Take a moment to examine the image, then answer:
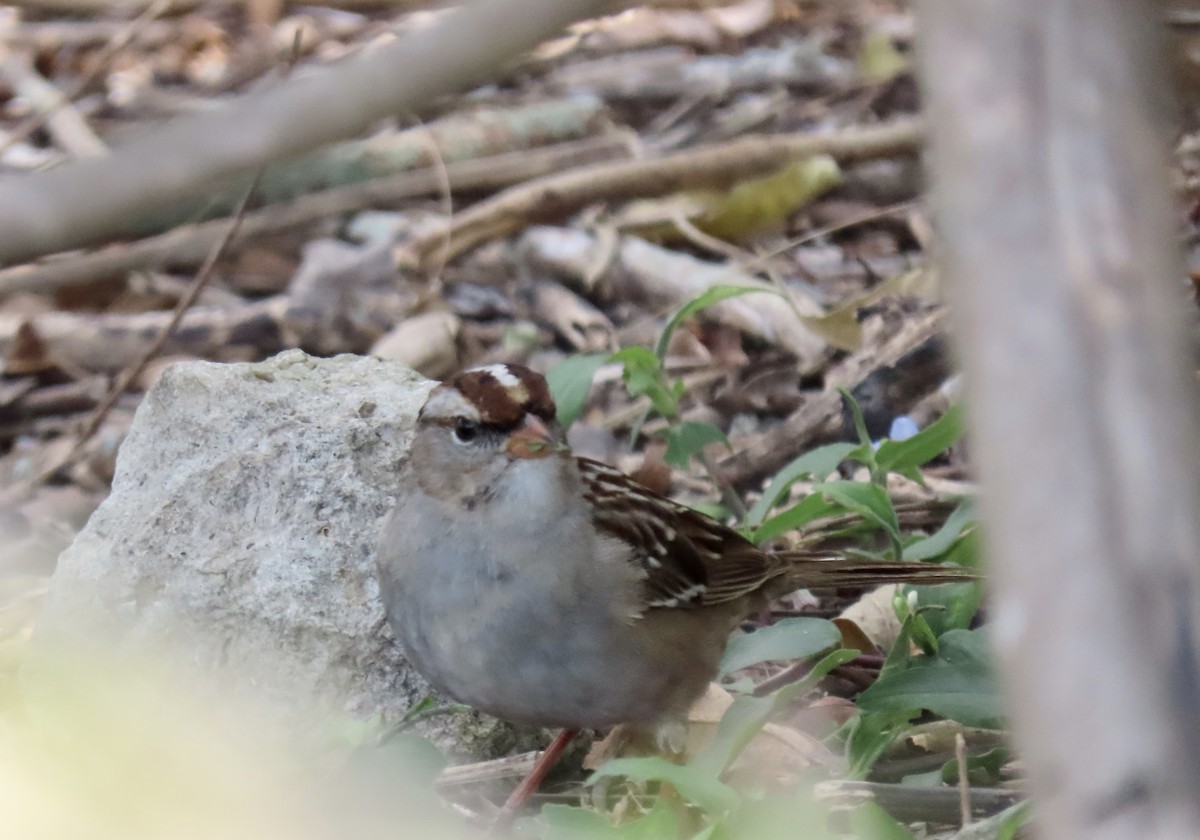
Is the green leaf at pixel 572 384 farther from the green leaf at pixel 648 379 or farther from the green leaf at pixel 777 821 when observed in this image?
the green leaf at pixel 777 821

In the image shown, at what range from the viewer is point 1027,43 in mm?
689

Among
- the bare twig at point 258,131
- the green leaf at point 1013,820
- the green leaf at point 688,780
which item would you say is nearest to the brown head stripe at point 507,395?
the green leaf at point 688,780

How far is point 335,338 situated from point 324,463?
7.74ft

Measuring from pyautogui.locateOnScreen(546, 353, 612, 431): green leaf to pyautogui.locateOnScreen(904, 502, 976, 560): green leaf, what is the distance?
86cm

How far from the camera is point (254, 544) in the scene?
11.0 ft

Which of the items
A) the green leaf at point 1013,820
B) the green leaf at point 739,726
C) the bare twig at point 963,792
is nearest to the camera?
the green leaf at point 1013,820

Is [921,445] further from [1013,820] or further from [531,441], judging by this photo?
[1013,820]

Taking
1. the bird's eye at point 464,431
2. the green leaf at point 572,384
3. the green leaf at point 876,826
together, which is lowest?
the green leaf at point 572,384

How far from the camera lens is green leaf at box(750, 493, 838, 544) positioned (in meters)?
3.68

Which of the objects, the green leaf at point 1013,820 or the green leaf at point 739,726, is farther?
the green leaf at point 739,726

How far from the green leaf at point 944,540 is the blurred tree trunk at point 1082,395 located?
299cm

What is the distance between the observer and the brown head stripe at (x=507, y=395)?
3244mm

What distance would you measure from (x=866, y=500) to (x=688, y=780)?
3.80 ft

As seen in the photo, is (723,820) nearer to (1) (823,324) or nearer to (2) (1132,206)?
(2) (1132,206)
